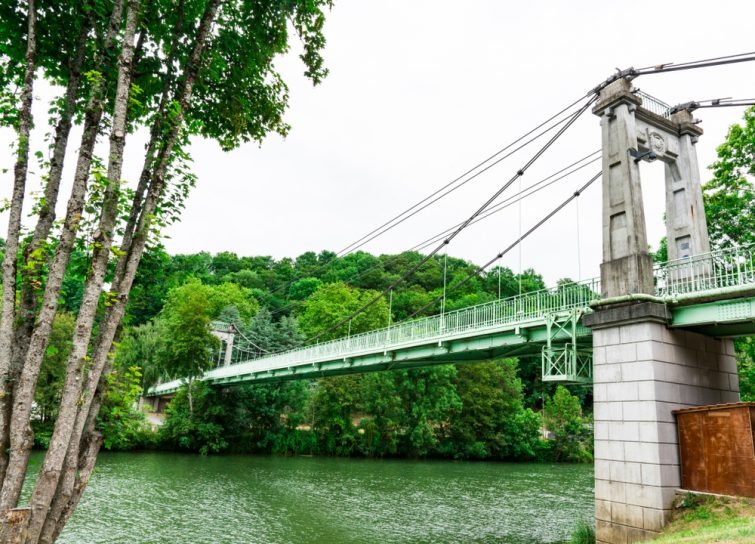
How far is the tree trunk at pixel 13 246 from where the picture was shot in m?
4.21

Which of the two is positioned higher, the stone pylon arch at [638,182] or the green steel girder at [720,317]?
the stone pylon arch at [638,182]

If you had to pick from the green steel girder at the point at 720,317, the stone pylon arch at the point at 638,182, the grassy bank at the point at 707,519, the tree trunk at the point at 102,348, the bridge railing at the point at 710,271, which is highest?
the stone pylon arch at the point at 638,182

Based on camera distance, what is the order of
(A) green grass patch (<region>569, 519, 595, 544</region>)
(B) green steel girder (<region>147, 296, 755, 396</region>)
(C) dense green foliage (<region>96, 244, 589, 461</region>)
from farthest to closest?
(C) dense green foliage (<region>96, 244, 589, 461</region>) < (A) green grass patch (<region>569, 519, 595, 544</region>) < (B) green steel girder (<region>147, 296, 755, 396</region>)

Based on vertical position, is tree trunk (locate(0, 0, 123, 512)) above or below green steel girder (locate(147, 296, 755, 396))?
below

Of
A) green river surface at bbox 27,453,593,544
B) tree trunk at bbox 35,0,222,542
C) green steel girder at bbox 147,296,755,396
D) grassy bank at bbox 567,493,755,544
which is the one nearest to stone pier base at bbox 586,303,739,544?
grassy bank at bbox 567,493,755,544

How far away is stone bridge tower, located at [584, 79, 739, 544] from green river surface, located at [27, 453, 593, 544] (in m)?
4.19

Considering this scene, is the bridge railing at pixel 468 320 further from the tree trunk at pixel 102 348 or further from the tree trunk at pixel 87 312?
the tree trunk at pixel 87 312

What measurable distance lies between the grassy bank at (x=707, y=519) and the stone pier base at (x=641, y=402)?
28cm

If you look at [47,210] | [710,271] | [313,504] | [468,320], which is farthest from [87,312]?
[313,504]

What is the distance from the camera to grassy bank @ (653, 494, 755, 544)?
21.3 ft

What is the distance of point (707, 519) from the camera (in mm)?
8078

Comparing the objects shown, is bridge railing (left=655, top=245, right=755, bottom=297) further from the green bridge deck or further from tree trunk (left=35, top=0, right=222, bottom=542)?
tree trunk (left=35, top=0, right=222, bottom=542)

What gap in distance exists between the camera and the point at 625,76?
11.1 m

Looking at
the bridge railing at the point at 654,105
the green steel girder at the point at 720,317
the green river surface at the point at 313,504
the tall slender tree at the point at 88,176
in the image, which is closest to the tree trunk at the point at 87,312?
the tall slender tree at the point at 88,176
